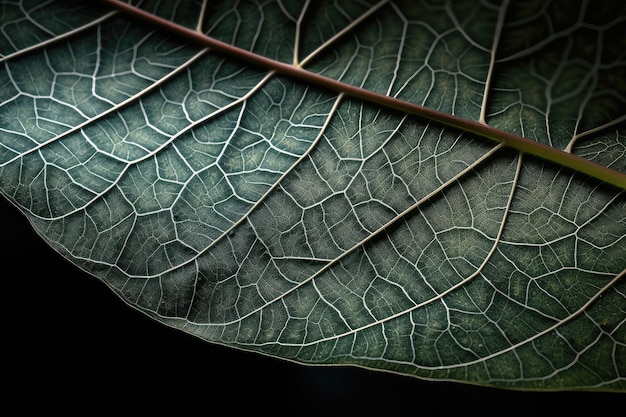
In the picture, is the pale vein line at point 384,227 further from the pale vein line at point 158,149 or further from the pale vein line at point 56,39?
the pale vein line at point 56,39

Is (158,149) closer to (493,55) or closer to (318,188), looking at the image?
(318,188)

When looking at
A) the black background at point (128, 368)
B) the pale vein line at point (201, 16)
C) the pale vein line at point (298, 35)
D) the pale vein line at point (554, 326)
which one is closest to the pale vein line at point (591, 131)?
the pale vein line at point (554, 326)

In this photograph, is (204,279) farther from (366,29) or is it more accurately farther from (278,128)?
(366,29)

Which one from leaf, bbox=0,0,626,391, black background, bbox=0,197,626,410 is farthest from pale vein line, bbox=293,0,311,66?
black background, bbox=0,197,626,410

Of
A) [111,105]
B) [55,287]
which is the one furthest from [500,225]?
[55,287]

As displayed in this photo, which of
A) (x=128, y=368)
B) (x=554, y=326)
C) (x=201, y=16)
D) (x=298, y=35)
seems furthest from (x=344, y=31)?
(x=128, y=368)
